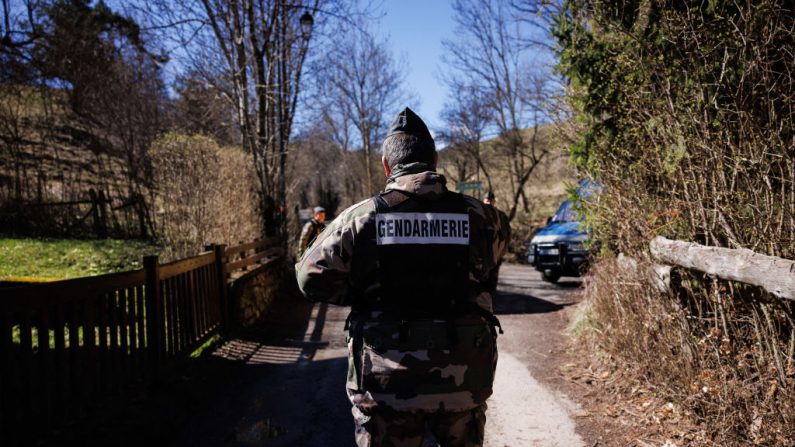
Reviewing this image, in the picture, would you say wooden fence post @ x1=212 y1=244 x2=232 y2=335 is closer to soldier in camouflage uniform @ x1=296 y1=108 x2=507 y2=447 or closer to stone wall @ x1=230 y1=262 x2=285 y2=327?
stone wall @ x1=230 y1=262 x2=285 y2=327

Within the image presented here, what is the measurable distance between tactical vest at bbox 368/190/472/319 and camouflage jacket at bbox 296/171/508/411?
0.05 metres

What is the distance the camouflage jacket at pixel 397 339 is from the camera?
219cm

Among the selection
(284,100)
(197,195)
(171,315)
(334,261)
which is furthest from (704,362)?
(284,100)

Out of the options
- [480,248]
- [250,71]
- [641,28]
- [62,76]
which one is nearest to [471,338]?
[480,248]

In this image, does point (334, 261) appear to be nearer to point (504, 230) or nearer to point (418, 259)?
point (418, 259)

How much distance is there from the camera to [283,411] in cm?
454

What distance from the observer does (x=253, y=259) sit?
9.04m

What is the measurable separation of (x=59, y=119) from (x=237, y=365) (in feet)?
76.2

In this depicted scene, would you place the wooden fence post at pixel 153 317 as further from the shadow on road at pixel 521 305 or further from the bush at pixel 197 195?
the shadow on road at pixel 521 305

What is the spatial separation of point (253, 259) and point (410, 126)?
281 inches

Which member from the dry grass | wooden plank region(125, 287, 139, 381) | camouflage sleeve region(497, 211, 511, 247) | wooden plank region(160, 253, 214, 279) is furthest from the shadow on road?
camouflage sleeve region(497, 211, 511, 247)

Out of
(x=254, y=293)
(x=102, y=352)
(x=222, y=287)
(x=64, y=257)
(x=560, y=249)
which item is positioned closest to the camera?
(x=102, y=352)

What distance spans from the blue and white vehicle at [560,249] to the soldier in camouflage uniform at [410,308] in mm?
8891

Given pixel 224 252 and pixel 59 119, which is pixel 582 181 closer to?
pixel 224 252
